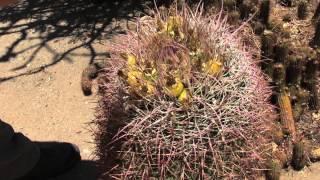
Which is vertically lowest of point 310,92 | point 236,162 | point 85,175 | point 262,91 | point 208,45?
point 85,175

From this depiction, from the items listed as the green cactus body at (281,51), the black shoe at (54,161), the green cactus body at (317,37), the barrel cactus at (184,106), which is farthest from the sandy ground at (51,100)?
the green cactus body at (317,37)

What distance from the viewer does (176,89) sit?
2479 millimetres

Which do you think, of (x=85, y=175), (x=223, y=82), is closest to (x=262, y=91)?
(x=223, y=82)

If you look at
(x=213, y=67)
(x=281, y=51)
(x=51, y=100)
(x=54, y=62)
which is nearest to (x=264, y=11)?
(x=281, y=51)

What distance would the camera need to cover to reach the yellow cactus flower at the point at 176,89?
8.13ft

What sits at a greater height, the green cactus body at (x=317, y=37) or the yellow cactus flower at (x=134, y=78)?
the yellow cactus flower at (x=134, y=78)

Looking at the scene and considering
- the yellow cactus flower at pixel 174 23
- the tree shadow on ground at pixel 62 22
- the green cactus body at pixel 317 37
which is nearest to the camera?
the yellow cactus flower at pixel 174 23

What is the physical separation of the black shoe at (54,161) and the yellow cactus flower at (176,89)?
150 centimetres

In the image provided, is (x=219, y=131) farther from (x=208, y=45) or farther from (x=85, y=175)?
(x=85, y=175)

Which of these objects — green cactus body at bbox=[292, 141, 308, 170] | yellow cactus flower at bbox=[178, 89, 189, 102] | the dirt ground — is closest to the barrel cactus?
yellow cactus flower at bbox=[178, 89, 189, 102]

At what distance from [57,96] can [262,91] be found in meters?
2.25

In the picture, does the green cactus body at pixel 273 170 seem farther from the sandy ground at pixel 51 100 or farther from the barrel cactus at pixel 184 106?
the sandy ground at pixel 51 100

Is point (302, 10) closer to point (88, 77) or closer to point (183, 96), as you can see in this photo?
point (88, 77)

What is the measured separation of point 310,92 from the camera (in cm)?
395
